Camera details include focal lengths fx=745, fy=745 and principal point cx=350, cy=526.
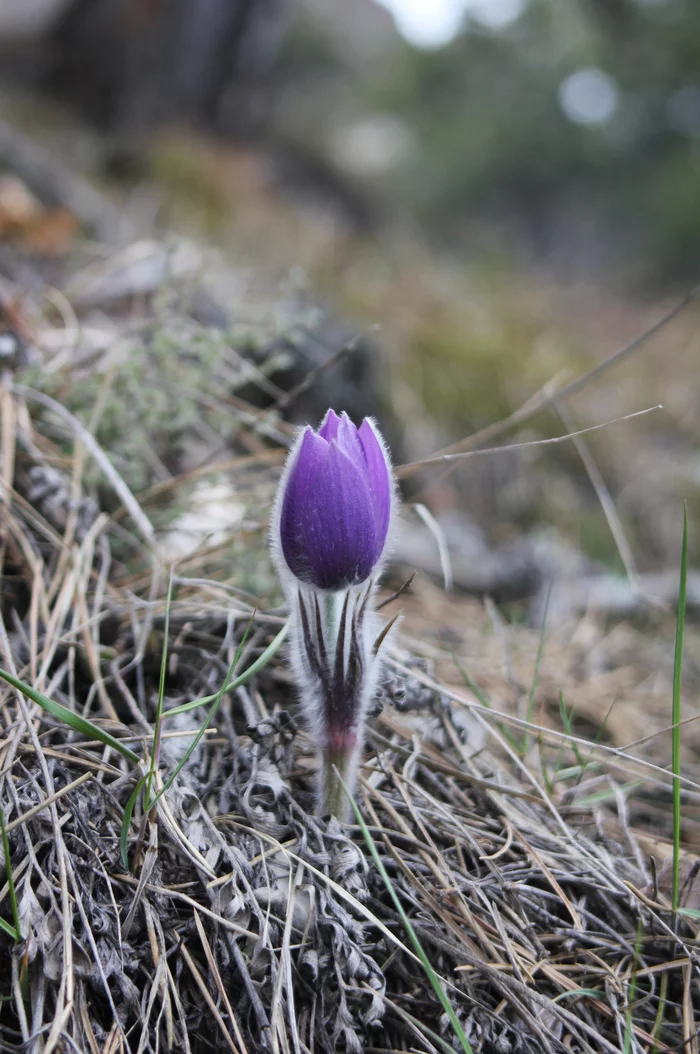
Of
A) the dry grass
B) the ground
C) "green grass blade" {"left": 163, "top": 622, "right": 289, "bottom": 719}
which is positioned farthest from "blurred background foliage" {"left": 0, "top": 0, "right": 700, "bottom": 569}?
"green grass blade" {"left": 163, "top": 622, "right": 289, "bottom": 719}

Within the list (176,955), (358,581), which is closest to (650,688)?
(358,581)

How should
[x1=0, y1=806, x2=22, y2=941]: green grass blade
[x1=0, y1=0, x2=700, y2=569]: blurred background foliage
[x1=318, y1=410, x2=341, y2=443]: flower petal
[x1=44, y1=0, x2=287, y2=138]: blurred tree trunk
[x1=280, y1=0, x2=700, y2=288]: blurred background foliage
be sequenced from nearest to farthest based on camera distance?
[x1=0, y1=806, x2=22, y2=941]: green grass blade
[x1=318, y1=410, x2=341, y2=443]: flower petal
[x1=0, y1=0, x2=700, y2=569]: blurred background foliage
[x1=44, y1=0, x2=287, y2=138]: blurred tree trunk
[x1=280, y1=0, x2=700, y2=288]: blurred background foliage

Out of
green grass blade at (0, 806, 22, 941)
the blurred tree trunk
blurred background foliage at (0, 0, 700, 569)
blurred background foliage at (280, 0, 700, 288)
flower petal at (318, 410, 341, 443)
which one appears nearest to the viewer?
green grass blade at (0, 806, 22, 941)

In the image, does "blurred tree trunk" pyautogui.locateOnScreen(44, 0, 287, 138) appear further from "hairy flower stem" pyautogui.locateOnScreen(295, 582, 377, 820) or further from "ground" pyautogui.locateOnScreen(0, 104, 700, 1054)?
"hairy flower stem" pyautogui.locateOnScreen(295, 582, 377, 820)

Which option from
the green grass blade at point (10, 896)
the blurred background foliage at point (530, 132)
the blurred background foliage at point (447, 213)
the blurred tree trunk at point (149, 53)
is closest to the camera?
the green grass blade at point (10, 896)

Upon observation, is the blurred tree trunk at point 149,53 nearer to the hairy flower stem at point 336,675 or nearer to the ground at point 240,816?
the ground at point 240,816

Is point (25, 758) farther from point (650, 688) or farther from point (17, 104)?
point (17, 104)

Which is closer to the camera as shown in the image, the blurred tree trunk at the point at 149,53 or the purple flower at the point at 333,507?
the purple flower at the point at 333,507

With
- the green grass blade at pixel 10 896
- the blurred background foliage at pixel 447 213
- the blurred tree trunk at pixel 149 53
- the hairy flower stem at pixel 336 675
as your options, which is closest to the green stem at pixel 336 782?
the hairy flower stem at pixel 336 675
